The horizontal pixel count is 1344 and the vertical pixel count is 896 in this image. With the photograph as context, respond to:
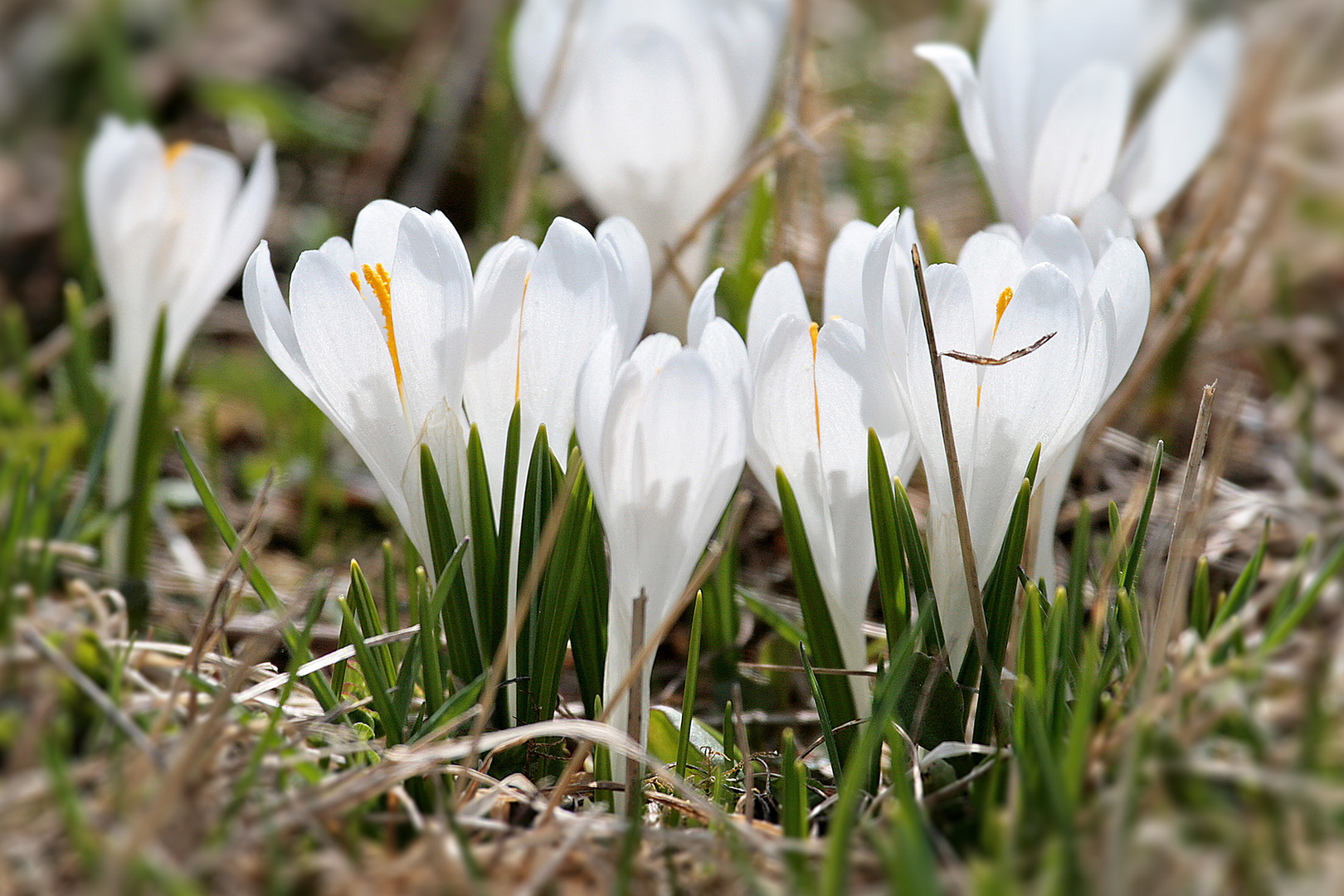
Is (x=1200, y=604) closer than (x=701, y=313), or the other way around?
(x=701, y=313)

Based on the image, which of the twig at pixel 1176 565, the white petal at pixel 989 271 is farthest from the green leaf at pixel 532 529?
the twig at pixel 1176 565

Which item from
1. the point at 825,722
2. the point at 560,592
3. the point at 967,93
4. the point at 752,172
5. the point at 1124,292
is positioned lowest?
the point at 825,722

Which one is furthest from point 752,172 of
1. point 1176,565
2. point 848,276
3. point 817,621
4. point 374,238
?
point 1176,565

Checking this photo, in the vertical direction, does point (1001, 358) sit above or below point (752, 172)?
below

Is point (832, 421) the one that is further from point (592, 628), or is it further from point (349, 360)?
point (349, 360)

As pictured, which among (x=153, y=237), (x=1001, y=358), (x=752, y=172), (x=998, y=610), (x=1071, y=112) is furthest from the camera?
(x=752, y=172)

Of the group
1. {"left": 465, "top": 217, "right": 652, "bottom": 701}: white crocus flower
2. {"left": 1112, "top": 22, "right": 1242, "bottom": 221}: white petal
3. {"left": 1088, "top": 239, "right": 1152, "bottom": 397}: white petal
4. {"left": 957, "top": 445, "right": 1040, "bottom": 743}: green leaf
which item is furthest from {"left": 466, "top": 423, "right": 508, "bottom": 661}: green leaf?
{"left": 1112, "top": 22, "right": 1242, "bottom": 221}: white petal
